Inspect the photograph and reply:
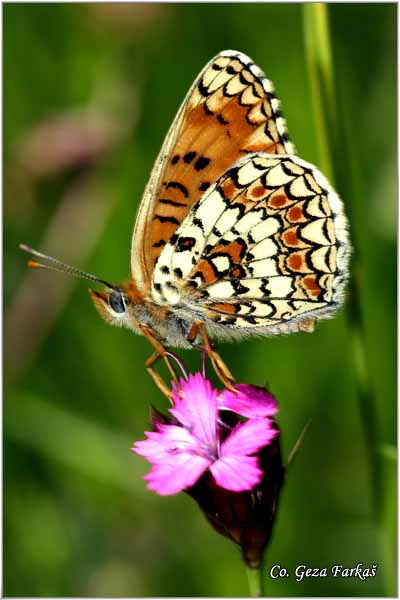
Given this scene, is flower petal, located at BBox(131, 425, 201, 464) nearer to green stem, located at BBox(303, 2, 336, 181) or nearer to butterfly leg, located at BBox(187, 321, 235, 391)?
butterfly leg, located at BBox(187, 321, 235, 391)

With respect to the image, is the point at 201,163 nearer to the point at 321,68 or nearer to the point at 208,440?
the point at 321,68

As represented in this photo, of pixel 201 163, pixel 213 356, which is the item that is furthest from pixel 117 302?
pixel 201 163

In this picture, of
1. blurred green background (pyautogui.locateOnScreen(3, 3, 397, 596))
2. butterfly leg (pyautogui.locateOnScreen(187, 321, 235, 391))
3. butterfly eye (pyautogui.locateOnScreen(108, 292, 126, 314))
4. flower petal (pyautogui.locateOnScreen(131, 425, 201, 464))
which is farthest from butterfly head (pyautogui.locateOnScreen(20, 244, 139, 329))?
blurred green background (pyautogui.locateOnScreen(3, 3, 397, 596))

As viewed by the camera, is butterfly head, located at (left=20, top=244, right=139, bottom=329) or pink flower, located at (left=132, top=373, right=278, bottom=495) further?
butterfly head, located at (left=20, top=244, right=139, bottom=329)

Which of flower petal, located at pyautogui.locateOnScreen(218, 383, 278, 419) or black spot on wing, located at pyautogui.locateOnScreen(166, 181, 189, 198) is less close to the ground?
black spot on wing, located at pyautogui.locateOnScreen(166, 181, 189, 198)

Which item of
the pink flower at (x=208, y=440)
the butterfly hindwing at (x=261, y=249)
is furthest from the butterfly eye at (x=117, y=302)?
the pink flower at (x=208, y=440)

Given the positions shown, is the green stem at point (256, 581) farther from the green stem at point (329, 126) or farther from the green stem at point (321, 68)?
the green stem at point (321, 68)
